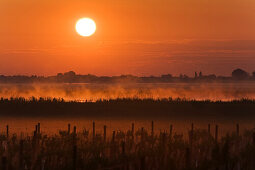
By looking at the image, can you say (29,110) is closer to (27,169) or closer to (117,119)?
(117,119)

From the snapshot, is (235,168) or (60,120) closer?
(235,168)

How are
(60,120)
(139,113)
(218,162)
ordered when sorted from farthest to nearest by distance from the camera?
1. (139,113)
2. (60,120)
3. (218,162)

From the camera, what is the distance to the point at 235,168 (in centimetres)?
1441

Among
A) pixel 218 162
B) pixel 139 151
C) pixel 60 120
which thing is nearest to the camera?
pixel 218 162

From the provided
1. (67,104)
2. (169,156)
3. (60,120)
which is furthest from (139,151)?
(67,104)

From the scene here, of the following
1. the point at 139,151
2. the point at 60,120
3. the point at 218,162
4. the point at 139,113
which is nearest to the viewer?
the point at 218,162

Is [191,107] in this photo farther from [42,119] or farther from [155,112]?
[42,119]

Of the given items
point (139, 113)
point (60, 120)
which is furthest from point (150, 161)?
point (139, 113)

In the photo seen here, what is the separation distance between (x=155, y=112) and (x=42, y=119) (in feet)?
38.1

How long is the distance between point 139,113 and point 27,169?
35.9 meters

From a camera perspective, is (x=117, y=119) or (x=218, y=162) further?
(x=117, y=119)

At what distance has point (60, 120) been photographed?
44.8 meters

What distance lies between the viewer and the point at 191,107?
5206cm

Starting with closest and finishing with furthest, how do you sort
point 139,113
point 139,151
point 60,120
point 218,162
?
point 218,162
point 139,151
point 60,120
point 139,113
